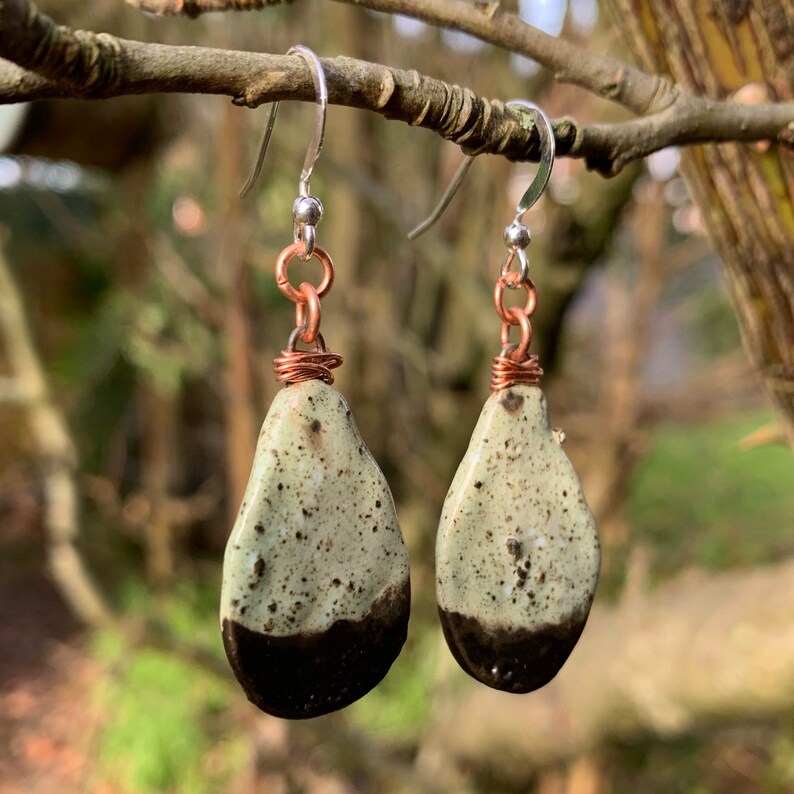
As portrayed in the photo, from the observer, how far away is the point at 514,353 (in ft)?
2.29

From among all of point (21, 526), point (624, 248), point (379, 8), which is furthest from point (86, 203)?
point (379, 8)

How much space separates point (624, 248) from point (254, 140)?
2.07 metres

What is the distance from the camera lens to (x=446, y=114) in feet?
1.77

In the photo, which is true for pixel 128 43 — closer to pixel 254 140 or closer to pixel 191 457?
pixel 254 140

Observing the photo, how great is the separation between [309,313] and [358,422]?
7.75 feet

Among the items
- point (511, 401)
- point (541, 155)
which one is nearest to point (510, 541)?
point (511, 401)

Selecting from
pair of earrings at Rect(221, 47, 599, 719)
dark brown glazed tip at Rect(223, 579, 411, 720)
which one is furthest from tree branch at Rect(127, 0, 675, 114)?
dark brown glazed tip at Rect(223, 579, 411, 720)

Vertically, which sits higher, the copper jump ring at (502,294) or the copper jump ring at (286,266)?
the copper jump ring at (286,266)

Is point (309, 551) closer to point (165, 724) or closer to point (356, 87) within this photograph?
Result: point (356, 87)

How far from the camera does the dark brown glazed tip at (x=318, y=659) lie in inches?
24.0

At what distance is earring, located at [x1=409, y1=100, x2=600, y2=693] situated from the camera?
675 millimetres

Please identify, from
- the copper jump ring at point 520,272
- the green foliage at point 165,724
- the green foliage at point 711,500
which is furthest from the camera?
the green foliage at point 711,500

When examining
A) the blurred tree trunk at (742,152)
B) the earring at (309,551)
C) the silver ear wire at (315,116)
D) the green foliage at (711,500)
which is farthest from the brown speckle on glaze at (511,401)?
the green foliage at (711,500)

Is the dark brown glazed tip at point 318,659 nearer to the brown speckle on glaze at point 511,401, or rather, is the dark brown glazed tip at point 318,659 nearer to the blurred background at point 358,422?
the brown speckle on glaze at point 511,401
